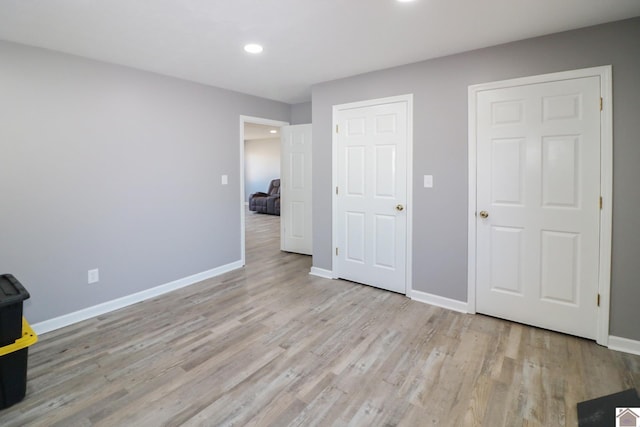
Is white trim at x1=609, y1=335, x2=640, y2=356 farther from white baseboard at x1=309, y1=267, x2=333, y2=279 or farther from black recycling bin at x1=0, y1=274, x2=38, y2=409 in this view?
black recycling bin at x1=0, y1=274, x2=38, y2=409

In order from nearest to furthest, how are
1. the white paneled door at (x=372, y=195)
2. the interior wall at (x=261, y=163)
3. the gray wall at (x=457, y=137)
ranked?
the gray wall at (x=457, y=137), the white paneled door at (x=372, y=195), the interior wall at (x=261, y=163)

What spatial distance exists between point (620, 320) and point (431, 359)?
1.46 metres

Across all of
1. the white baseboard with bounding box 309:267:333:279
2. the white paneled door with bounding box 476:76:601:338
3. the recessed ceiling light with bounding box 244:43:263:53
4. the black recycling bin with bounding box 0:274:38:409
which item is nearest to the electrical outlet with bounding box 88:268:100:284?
the black recycling bin with bounding box 0:274:38:409

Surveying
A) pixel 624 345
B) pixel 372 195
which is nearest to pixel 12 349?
pixel 372 195

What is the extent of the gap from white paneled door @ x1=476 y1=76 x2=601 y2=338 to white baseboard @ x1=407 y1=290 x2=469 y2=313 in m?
0.17

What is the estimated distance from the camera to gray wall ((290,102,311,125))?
16.8 feet

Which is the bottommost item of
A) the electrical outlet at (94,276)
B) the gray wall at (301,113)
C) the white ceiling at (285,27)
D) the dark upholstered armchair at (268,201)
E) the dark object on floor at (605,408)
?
the electrical outlet at (94,276)

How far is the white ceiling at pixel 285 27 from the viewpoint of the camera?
6.88 feet

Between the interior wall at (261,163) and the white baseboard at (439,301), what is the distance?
26.8 ft

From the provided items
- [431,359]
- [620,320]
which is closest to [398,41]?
[431,359]

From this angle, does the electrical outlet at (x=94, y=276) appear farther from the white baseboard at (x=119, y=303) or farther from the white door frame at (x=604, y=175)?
the white door frame at (x=604, y=175)

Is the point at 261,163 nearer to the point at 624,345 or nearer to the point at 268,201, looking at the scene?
the point at 268,201

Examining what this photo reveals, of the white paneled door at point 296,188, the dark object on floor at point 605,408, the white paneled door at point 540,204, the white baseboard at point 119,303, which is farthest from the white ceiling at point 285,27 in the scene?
the white baseboard at point 119,303

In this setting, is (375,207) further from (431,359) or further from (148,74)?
(148,74)
